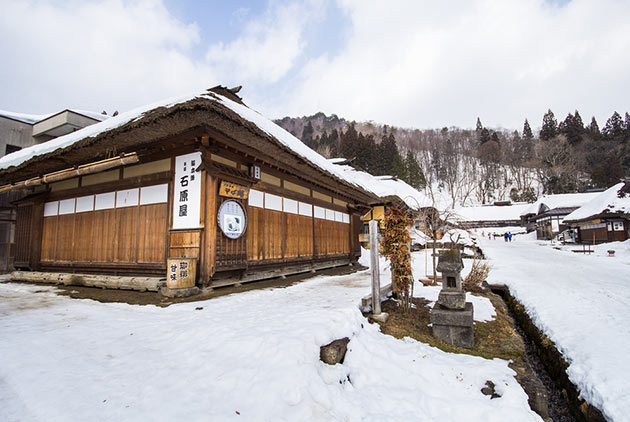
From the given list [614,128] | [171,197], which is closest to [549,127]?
[614,128]

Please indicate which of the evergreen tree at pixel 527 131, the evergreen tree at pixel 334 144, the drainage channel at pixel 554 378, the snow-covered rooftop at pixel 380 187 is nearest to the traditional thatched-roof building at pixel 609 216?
the snow-covered rooftop at pixel 380 187

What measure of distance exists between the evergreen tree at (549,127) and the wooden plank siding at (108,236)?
219 ft

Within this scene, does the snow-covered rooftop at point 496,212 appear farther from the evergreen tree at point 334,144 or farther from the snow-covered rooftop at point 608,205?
the evergreen tree at point 334,144

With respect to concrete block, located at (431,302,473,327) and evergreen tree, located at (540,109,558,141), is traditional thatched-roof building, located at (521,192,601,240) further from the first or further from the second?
concrete block, located at (431,302,473,327)

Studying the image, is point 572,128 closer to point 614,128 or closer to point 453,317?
point 614,128

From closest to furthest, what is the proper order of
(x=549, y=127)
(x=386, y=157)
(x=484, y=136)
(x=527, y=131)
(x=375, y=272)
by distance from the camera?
(x=375, y=272) < (x=386, y=157) < (x=549, y=127) < (x=527, y=131) < (x=484, y=136)

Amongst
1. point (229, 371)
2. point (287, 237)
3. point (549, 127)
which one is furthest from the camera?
point (549, 127)

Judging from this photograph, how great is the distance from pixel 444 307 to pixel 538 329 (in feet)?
8.20

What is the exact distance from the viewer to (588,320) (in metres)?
5.46

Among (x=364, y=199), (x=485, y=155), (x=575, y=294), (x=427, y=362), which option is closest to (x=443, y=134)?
(x=485, y=155)

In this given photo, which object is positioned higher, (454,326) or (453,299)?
(453,299)

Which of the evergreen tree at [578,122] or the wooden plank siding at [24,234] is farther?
the evergreen tree at [578,122]

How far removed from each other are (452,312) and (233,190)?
4714mm

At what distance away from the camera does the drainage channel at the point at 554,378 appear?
11.2 feet
